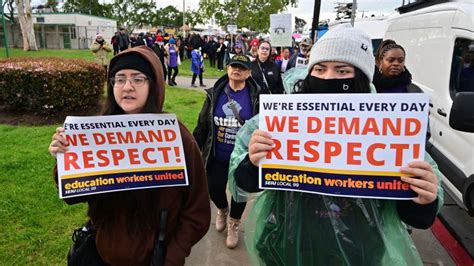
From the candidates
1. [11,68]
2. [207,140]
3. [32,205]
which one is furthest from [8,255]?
[11,68]

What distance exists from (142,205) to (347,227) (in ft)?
3.21

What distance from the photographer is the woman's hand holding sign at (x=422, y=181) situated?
132 cm

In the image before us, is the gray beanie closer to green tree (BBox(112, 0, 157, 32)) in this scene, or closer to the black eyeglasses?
the black eyeglasses

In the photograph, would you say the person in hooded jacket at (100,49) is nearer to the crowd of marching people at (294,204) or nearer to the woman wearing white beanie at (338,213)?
the crowd of marching people at (294,204)

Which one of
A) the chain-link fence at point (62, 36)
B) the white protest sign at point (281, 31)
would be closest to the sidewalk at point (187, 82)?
the white protest sign at point (281, 31)

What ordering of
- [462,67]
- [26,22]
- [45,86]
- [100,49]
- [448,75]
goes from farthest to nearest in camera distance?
[26,22]
[100,49]
[45,86]
[448,75]
[462,67]

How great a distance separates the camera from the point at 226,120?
3400 mm

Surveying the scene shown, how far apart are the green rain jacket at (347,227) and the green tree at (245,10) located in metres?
44.4

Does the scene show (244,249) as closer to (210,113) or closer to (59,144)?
(210,113)

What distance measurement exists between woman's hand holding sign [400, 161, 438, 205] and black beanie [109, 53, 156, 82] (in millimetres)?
1233

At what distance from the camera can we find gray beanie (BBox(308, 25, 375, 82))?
4.99 ft

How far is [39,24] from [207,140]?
45.6 meters

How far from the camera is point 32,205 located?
383 cm

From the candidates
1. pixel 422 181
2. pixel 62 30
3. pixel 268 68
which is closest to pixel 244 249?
pixel 422 181
